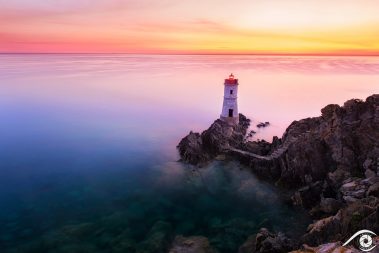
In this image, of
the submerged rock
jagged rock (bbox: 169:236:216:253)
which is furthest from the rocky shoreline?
the submerged rock

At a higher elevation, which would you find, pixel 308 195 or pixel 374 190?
pixel 374 190

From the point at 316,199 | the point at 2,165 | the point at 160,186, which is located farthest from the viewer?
the point at 2,165

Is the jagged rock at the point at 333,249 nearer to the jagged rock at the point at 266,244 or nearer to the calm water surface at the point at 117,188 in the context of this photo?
the jagged rock at the point at 266,244

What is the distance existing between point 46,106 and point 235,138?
154 ft

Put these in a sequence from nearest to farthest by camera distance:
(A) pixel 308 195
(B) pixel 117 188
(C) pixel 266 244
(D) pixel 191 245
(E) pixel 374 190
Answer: (C) pixel 266 244
(E) pixel 374 190
(D) pixel 191 245
(A) pixel 308 195
(B) pixel 117 188

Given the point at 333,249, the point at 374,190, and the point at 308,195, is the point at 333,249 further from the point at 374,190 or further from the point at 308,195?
the point at 308,195

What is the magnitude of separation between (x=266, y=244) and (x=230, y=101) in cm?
2435

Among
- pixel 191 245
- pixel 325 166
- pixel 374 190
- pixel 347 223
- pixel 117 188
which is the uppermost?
pixel 374 190

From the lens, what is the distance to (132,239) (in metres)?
22.8

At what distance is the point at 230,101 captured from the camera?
42188mm

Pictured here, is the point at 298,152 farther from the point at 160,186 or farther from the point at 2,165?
the point at 2,165

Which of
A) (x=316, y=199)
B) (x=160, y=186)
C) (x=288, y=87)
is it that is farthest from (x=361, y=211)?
(x=288, y=87)

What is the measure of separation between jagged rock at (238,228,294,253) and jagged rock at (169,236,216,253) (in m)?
2.15

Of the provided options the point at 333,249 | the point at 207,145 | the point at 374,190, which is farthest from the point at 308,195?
the point at 207,145
